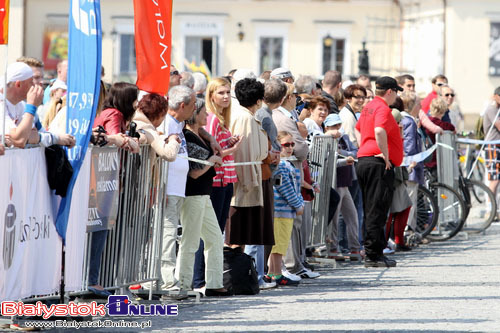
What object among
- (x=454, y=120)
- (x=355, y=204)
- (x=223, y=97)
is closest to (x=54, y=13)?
(x=454, y=120)

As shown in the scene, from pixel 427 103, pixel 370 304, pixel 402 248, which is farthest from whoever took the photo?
pixel 427 103

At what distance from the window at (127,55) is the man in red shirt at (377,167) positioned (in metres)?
44.8

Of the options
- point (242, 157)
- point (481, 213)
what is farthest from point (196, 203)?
point (481, 213)

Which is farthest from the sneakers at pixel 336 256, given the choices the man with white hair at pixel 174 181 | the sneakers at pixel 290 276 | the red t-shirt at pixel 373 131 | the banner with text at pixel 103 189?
the banner with text at pixel 103 189

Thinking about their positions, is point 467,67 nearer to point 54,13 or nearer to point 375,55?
point 375,55

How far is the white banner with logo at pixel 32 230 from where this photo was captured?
8844 millimetres

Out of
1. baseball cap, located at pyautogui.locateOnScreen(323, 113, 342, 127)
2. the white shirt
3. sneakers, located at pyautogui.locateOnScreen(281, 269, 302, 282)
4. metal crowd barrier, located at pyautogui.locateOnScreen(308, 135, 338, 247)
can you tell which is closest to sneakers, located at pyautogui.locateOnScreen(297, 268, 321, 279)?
sneakers, located at pyautogui.locateOnScreen(281, 269, 302, 282)

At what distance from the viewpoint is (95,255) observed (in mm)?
10117

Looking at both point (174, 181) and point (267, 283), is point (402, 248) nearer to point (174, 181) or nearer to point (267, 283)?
point (267, 283)

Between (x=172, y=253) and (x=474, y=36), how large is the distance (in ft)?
142

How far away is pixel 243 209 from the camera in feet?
40.4

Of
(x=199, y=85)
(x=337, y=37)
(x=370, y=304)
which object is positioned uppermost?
(x=337, y=37)

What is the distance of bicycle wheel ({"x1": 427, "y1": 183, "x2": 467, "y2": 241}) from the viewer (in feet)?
58.1

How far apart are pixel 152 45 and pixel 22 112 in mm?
2081
